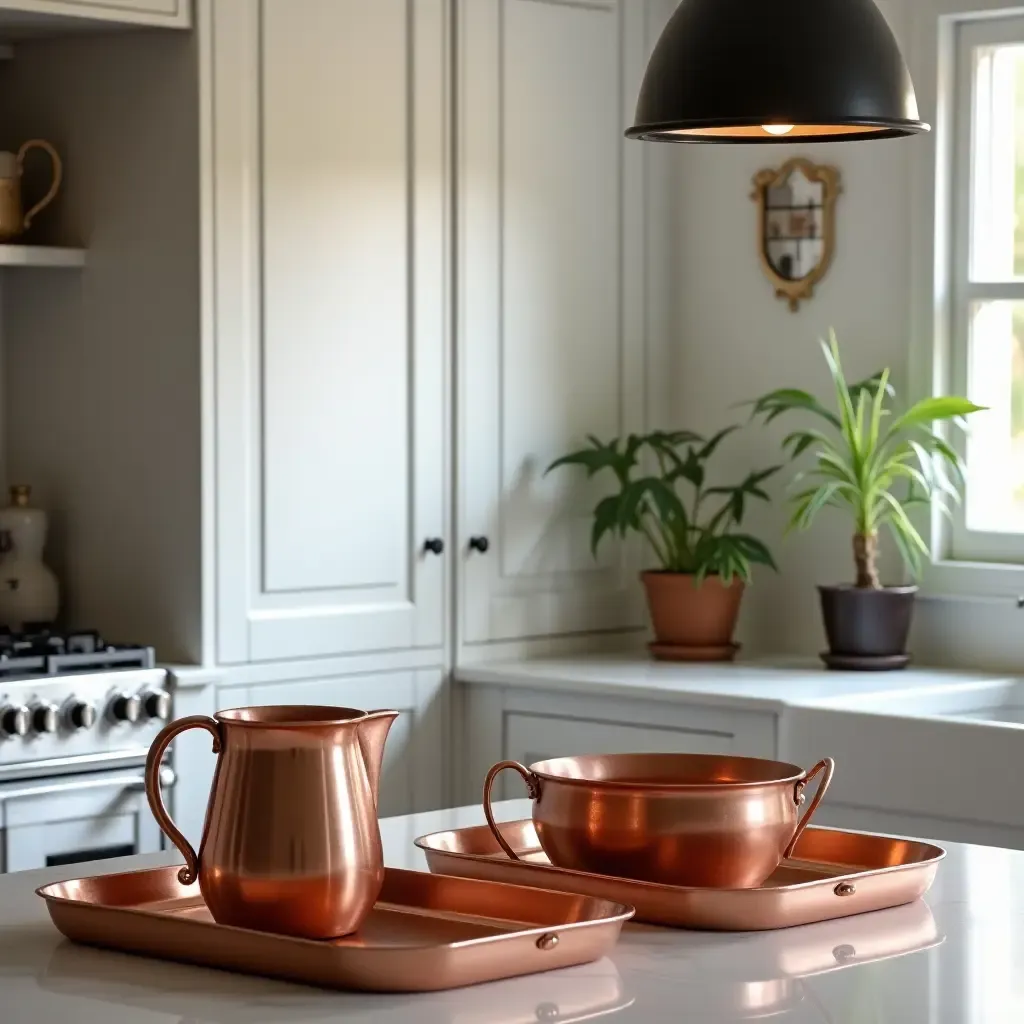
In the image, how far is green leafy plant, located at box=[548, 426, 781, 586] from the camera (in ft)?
12.9

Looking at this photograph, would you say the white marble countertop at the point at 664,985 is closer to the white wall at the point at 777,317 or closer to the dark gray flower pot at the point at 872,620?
the dark gray flower pot at the point at 872,620

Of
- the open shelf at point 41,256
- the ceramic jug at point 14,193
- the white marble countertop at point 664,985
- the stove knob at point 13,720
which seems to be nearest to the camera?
the white marble countertop at point 664,985

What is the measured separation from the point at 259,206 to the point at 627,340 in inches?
38.8

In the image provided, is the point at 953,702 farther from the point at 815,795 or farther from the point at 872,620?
the point at 815,795

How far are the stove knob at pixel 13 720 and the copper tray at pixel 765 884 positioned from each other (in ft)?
5.42

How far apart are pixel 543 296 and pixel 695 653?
0.79m

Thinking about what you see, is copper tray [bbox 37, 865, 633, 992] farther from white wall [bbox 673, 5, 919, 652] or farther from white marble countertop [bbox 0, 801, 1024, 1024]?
white wall [bbox 673, 5, 919, 652]

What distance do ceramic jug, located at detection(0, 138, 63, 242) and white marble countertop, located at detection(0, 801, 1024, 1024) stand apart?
7.72ft

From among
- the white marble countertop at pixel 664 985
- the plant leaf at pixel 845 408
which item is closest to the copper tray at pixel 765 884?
the white marble countertop at pixel 664 985

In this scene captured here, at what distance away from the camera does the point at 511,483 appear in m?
4.03

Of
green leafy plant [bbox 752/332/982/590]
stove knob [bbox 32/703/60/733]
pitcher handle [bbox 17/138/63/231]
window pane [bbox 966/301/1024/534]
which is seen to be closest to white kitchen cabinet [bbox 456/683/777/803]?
green leafy plant [bbox 752/332/982/590]

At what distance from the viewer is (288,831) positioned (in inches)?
52.7

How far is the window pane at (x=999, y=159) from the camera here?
389 centimetres

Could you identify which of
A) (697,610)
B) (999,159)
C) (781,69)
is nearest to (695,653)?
(697,610)
